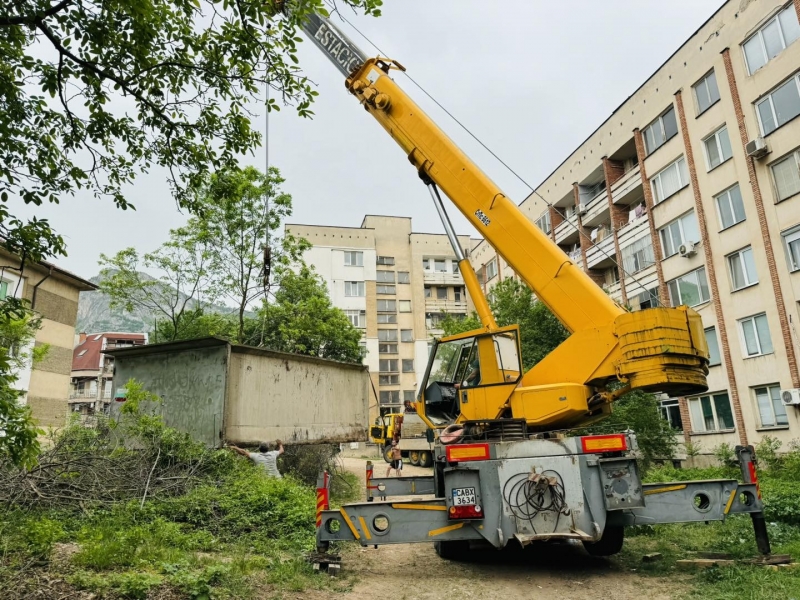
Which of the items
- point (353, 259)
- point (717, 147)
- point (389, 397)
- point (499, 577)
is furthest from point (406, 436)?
point (353, 259)

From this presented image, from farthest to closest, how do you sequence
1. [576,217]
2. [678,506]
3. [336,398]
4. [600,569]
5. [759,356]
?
[576,217]
[759,356]
[336,398]
[600,569]
[678,506]

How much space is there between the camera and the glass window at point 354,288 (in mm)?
51219

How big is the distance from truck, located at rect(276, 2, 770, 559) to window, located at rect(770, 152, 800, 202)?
14554 millimetres

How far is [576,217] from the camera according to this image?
31172 mm

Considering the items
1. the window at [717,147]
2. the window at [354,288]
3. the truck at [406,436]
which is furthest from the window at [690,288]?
the window at [354,288]

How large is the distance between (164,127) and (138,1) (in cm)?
167

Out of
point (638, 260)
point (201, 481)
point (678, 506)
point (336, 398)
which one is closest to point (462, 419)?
point (678, 506)

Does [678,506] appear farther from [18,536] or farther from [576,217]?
[576,217]

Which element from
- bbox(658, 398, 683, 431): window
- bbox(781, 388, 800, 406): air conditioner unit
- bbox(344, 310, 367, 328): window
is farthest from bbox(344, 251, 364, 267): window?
bbox(781, 388, 800, 406): air conditioner unit

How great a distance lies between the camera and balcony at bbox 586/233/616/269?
28344mm

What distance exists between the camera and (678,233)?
23.4 m

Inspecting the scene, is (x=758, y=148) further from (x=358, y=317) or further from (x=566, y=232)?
(x=358, y=317)

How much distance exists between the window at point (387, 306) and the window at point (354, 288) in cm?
195

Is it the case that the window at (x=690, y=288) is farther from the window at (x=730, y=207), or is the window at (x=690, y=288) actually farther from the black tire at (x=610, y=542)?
the black tire at (x=610, y=542)
